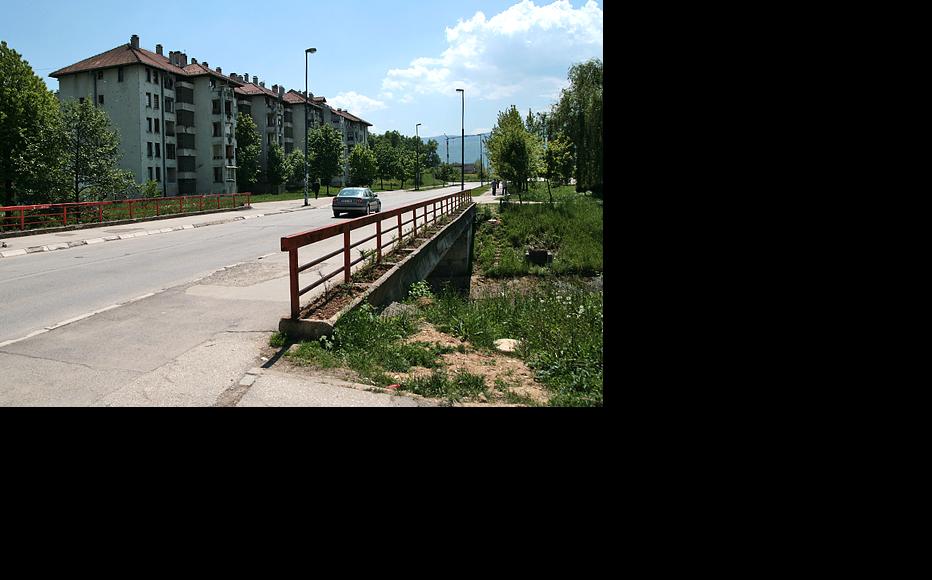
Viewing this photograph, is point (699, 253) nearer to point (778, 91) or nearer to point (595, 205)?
point (778, 91)

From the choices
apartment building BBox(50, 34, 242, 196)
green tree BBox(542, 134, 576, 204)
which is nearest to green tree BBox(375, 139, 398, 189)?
apartment building BBox(50, 34, 242, 196)

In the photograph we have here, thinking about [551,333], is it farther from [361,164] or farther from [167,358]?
[361,164]

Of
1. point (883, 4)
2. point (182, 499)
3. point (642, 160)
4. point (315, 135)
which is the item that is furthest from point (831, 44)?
point (315, 135)

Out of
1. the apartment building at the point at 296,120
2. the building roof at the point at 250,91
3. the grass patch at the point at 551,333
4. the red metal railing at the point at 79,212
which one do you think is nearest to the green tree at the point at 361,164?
the apartment building at the point at 296,120

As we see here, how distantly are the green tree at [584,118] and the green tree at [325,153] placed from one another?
30.4 m

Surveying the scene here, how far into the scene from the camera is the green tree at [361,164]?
298 feet

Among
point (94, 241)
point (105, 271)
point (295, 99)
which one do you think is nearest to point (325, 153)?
point (295, 99)

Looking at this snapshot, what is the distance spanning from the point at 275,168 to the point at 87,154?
4697 cm

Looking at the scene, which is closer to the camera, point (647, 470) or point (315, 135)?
point (647, 470)

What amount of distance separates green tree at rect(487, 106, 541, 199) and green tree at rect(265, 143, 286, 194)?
33.5 m

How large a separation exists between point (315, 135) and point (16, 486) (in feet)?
262

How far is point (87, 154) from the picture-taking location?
29953 mm

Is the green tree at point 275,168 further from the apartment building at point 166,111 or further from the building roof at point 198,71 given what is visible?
the building roof at point 198,71

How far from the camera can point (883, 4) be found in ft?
10.7
